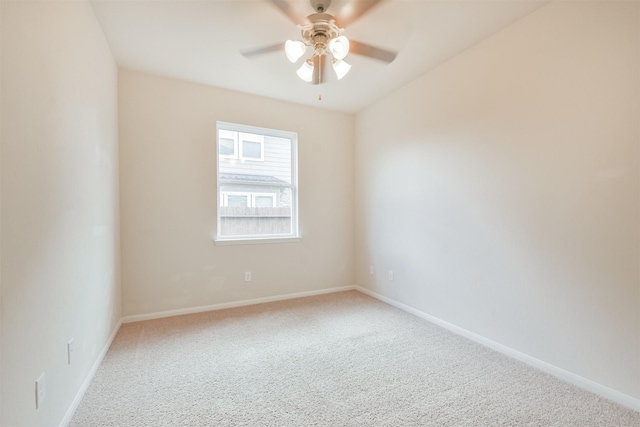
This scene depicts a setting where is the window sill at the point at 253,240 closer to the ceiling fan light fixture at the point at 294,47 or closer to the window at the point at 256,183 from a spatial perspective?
the window at the point at 256,183

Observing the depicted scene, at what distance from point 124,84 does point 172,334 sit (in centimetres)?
256

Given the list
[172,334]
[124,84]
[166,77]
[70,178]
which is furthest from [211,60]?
[172,334]

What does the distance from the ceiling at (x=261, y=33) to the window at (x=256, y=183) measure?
708mm

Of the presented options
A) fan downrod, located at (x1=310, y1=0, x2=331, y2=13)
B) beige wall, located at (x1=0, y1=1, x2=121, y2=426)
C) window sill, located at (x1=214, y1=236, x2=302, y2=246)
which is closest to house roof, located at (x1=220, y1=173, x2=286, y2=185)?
window sill, located at (x1=214, y1=236, x2=302, y2=246)

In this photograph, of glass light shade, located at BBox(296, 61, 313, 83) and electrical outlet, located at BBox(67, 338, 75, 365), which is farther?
glass light shade, located at BBox(296, 61, 313, 83)

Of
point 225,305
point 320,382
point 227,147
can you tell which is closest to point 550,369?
point 320,382

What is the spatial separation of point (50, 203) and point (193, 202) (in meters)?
1.84

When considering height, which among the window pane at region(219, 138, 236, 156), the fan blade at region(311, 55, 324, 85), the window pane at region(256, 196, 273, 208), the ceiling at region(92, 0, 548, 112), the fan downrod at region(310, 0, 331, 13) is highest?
the ceiling at region(92, 0, 548, 112)

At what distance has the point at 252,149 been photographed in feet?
12.1

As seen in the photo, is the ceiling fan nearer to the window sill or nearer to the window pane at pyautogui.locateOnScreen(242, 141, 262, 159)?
the window pane at pyautogui.locateOnScreen(242, 141, 262, 159)

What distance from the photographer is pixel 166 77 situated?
3.12 m

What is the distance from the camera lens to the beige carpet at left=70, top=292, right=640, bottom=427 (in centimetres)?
161

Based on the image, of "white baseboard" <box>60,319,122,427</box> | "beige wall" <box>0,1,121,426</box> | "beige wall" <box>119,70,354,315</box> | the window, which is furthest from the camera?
the window

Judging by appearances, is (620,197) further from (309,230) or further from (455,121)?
(309,230)
